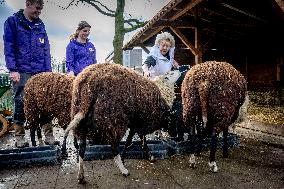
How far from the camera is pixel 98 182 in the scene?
3.71m

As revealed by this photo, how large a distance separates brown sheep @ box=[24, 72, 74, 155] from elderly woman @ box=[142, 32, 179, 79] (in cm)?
141

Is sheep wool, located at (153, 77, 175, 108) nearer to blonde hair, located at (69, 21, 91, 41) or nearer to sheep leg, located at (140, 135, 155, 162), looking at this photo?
sheep leg, located at (140, 135, 155, 162)

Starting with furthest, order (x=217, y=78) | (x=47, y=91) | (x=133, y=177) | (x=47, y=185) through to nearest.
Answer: (x=47, y=91) < (x=217, y=78) < (x=133, y=177) < (x=47, y=185)

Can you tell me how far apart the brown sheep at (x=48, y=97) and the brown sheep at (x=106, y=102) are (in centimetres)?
121

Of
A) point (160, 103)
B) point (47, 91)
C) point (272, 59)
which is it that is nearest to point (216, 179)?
point (160, 103)

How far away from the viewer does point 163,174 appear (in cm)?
405

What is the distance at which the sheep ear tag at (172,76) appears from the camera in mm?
5345

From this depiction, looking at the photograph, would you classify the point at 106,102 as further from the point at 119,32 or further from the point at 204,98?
the point at 119,32

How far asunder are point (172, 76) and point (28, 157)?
263 centimetres

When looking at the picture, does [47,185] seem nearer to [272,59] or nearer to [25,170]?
[25,170]

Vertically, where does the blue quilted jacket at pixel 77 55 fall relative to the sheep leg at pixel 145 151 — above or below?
above

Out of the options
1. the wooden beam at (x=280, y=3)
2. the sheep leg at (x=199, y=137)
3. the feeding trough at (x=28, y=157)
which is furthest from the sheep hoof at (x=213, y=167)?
the wooden beam at (x=280, y=3)

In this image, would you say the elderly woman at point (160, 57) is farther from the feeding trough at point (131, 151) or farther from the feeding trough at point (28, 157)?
the feeding trough at point (28, 157)

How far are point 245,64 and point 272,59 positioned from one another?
225 cm
